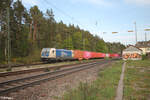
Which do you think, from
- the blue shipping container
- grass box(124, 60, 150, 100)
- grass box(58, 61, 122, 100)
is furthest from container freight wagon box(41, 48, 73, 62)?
grass box(58, 61, 122, 100)

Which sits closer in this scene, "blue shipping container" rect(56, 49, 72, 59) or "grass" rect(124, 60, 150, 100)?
"grass" rect(124, 60, 150, 100)

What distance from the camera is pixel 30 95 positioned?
5.78 metres

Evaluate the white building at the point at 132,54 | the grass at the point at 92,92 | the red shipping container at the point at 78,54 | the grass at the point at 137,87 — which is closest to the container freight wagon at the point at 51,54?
the red shipping container at the point at 78,54

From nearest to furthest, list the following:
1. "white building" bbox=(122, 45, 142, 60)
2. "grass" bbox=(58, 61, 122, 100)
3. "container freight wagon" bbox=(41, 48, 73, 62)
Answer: "grass" bbox=(58, 61, 122, 100) → "container freight wagon" bbox=(41, 48, 73, 62) → "white building" bbox=(122, 45, 142, 60)

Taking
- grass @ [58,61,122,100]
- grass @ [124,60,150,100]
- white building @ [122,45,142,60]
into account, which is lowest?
grass @ [124,60,150,100]

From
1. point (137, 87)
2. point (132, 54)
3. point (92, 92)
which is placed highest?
point (132, 54)

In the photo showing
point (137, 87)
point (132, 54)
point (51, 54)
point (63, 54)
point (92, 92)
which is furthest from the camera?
point (132, 54)

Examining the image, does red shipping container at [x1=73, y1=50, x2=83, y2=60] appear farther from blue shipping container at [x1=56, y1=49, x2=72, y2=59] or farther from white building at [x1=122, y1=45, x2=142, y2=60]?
white building at [x1=122, y1=45, x2=142, y2=60]

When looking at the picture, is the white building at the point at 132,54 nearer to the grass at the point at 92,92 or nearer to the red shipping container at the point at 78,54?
the red shipping container at the point at 78,54

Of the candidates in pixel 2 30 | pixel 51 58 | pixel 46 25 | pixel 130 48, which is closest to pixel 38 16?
pixel 46 25

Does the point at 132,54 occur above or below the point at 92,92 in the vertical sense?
above

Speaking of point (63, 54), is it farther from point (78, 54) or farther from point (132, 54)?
point (132, 54)

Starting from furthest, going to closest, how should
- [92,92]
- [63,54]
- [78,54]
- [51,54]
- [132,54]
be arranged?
1. [78,54]
2. [132,54]
3. [63,54]
4. [51,54]
5. [92,92]

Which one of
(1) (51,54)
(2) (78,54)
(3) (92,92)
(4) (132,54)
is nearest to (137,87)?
(3) (92,92)
